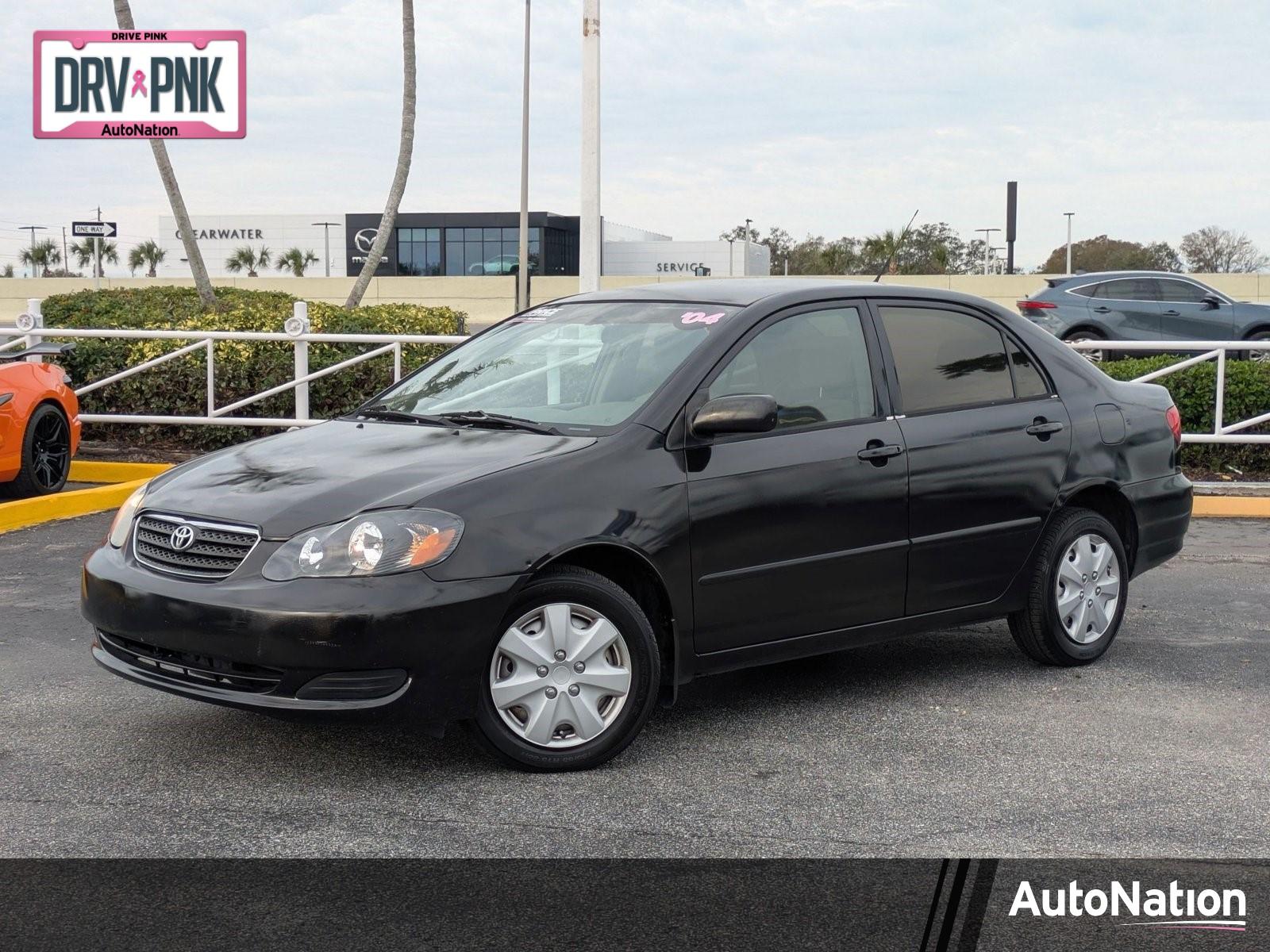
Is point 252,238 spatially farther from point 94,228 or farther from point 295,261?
point 94,228

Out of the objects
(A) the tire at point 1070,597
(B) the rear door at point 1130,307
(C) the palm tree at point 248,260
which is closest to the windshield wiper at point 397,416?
(A) the tire at point 1070,597

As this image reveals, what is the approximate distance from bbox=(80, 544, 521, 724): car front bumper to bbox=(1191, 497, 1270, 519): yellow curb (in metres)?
7.73

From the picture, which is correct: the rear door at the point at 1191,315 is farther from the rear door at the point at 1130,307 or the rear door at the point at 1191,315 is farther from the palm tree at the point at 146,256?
the palm tree at the point at 146,256

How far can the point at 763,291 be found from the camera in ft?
19.2

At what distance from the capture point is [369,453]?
205 inches

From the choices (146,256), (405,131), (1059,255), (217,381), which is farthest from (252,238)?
(217,381)

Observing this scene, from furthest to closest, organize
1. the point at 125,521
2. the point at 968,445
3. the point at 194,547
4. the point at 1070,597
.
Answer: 1. the point at 1070,597
2. the point at 968,445
3. the point at 125,521
4. the point at 194,547

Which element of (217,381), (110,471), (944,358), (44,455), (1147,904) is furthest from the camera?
(217,381)

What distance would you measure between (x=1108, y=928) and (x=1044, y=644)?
8.82 ft

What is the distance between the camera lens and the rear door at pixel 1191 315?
69.1ft

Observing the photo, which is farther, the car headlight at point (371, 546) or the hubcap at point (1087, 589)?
the hubcap at point (1087, 589)

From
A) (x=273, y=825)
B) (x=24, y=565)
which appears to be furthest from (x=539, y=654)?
(x=24, y=565)

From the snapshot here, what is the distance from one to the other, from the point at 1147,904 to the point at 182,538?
3072 millimetres

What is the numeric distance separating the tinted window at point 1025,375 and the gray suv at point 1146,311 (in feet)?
49.6
